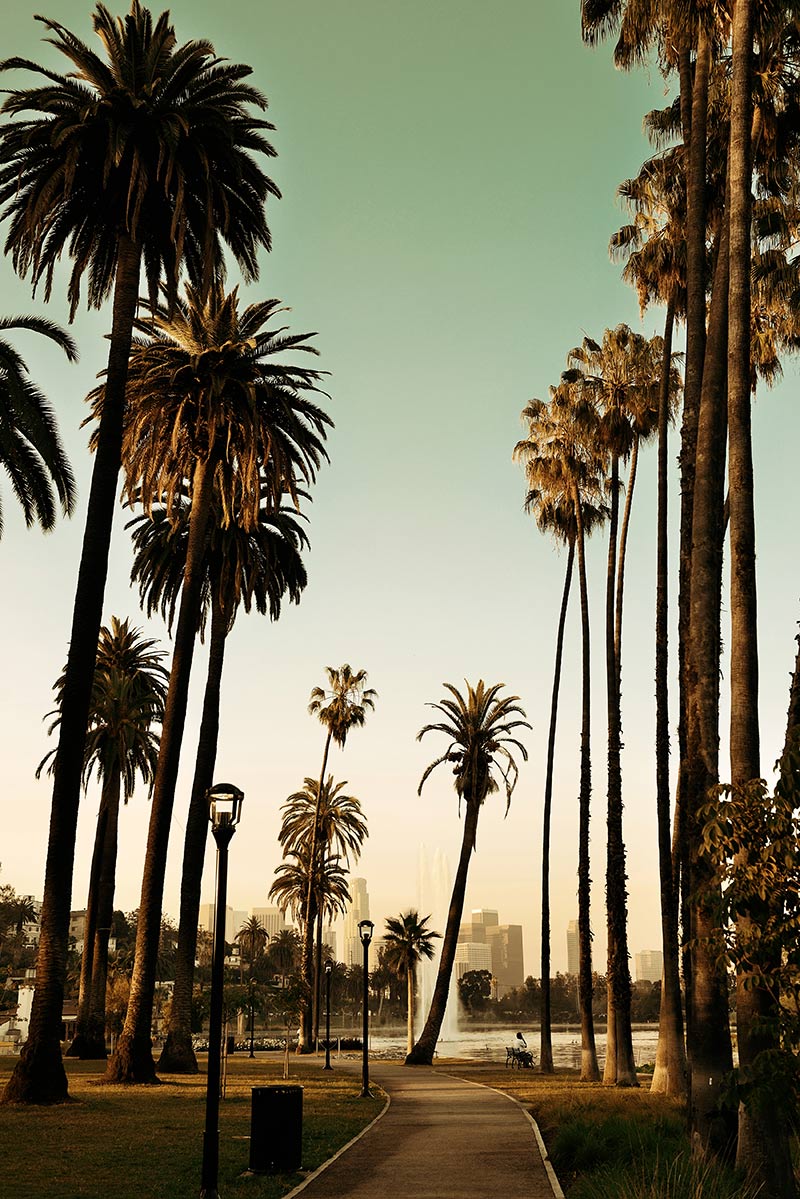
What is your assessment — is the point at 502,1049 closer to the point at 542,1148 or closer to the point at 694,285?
the point at 542,1148

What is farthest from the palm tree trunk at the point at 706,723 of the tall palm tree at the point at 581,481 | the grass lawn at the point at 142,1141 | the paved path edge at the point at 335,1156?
the tall palm tree at the point at 581,481

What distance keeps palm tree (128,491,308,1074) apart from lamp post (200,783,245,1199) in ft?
77.8

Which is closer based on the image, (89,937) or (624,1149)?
(624,1149)

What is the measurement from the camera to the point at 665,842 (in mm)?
27969

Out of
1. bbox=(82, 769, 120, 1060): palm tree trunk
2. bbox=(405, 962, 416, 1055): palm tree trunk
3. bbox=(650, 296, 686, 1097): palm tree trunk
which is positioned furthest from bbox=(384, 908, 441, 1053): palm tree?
bbox=(650, 296, 686, 1097): palm tree trunk

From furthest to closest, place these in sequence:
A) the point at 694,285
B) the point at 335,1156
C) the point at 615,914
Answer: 1. the point at 615,914
2. the point at 694,285
3. the point at 335,1156

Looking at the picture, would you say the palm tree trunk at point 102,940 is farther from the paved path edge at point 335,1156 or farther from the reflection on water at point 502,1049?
the paved path edge at point 335,1156

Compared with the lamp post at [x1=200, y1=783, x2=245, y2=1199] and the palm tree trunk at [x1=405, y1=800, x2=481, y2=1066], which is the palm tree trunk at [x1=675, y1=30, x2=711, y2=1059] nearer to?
the lamp post at [x1=200, y1=783, x2=245, y2=1199]

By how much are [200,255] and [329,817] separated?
4255 centimetres

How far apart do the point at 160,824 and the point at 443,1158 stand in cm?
1707

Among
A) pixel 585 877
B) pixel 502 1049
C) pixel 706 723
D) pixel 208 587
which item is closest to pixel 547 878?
pixel 585 877

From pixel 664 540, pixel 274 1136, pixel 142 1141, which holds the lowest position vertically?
pixel 142 1141

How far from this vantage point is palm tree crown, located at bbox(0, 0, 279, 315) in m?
27.1

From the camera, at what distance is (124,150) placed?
27.5 metres
